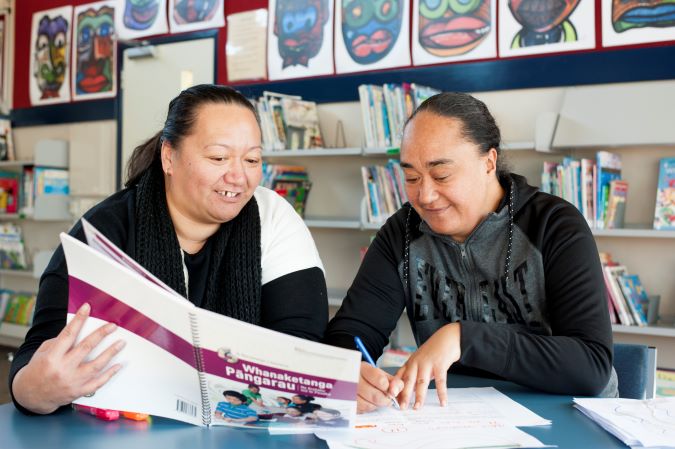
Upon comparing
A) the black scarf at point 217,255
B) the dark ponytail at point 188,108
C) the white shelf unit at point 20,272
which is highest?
the dark ponytail at point 188,108

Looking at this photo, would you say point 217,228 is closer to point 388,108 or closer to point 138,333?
point 138,333

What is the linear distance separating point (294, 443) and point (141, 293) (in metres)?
0.32

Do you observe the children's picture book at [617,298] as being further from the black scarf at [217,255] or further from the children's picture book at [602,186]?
the black scarf at [217,255]

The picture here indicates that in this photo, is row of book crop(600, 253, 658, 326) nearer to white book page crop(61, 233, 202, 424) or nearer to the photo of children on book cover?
the photo of children on book cover

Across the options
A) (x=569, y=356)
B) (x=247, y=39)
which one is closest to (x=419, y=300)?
(x=569, y=356)

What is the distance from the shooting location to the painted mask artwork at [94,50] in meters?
5.20

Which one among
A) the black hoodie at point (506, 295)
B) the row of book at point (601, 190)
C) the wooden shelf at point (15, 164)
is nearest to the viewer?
the black hoodie at point (506, 295)

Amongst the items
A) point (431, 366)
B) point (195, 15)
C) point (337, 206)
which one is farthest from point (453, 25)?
point (431, 366)

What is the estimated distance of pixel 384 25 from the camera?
380cm

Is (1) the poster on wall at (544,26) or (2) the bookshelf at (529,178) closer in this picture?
(2) the bookshelf at (529,178)

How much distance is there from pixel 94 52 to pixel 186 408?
4709 millimetres

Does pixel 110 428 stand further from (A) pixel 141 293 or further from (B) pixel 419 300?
(B) pixel 419 300

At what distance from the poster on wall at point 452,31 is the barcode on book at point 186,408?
280 centimetres

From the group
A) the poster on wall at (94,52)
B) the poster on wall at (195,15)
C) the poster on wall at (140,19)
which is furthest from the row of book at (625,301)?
the poster on wall at (94,52)
